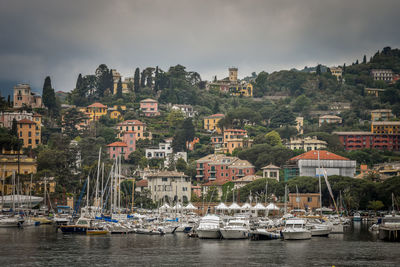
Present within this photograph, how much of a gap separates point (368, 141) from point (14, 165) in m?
96.2

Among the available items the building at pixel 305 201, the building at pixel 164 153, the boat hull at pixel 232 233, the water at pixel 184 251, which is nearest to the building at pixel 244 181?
the building at pixel 305 201

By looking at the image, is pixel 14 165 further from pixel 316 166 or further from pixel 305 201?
pixel 316 166

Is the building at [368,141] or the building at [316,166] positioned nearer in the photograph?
the building at [316,166]

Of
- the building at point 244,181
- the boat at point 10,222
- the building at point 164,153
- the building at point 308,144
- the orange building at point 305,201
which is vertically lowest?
the boat at point 10,222

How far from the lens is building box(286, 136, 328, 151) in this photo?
174250 millimetres

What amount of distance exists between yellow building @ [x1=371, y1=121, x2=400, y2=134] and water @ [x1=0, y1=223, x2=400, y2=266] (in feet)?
346

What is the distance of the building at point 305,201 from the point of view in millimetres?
125438

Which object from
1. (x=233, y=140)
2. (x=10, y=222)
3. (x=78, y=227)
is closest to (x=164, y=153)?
(x=233, y=140)

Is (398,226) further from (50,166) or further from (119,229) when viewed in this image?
(50,166)

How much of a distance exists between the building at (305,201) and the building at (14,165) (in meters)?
48.2

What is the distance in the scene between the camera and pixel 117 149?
172 meters

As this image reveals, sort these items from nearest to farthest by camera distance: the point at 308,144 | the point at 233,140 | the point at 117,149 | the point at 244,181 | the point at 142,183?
the point at 244,181
the point at 142,183
the point at 117,149
the point at 308,144
the point at 233,140

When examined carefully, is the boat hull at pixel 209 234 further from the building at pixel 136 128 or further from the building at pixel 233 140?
the building at pixel 136 128

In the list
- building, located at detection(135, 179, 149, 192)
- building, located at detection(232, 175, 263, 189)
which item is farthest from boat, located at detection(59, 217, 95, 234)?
building, located at detection(232, 175, 263, 189)
